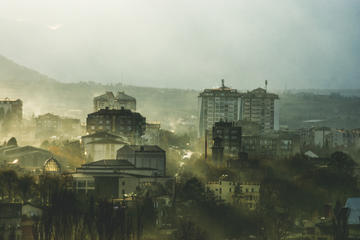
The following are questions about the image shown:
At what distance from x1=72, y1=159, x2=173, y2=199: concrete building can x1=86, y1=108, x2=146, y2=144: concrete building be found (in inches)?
671

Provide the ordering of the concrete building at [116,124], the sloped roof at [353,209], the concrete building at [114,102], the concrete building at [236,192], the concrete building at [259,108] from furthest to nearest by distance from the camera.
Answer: the concrete building at [259,108], the concrete building at [114,102], the concrete building at [116,124], the concrete building at [236,192], the sloped roof at [353,209]

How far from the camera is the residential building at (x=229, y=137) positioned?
74.1 m

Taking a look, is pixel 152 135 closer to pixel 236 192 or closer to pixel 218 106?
pixel 218 106

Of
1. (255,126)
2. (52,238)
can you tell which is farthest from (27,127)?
(52,238)

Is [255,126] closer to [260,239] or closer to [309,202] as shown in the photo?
[309,202]

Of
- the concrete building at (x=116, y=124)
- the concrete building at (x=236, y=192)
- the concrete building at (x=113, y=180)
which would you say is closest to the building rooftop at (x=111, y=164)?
the concrete building at (x=113, y=180)

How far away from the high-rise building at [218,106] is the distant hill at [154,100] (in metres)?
14.1

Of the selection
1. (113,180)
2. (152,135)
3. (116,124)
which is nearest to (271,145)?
(152,135)

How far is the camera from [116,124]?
7581cm

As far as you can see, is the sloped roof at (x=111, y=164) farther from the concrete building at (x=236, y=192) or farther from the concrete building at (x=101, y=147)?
the concrete building at (x=101, y=147)

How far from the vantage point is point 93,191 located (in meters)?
53.3

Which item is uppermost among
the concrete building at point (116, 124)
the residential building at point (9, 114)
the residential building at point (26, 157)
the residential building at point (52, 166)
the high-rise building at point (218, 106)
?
the high-rise building at point (218, 106)

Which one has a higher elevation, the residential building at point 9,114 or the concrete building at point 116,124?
the residential building at point 9,114

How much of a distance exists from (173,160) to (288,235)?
79.5ft
